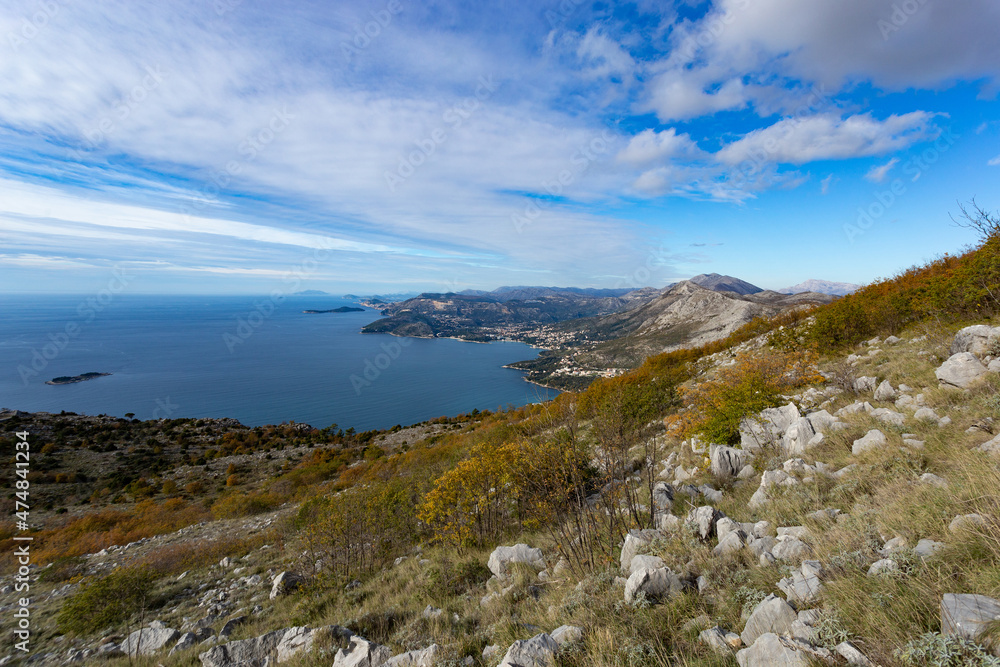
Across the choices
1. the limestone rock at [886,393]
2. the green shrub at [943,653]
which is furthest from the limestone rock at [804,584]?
the limestone rock at [886,393]

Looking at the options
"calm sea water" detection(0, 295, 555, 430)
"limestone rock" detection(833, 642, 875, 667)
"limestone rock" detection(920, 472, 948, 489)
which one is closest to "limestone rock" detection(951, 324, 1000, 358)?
"limestone rock" detection(920, 472, 948, 489)

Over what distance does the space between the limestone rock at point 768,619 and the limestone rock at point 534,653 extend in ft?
5.13

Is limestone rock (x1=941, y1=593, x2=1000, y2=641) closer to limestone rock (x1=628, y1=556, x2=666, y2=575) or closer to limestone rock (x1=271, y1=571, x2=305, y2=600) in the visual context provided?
limestone rock (x1=628, y1=556, x2=666, y2=575)

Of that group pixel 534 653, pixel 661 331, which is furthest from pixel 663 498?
pixel 661 331

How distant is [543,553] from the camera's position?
21.7 feet

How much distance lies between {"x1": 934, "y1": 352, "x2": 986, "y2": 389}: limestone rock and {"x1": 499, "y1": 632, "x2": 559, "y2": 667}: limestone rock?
808cm

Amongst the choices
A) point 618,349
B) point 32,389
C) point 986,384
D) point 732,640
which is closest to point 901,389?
point 986,384

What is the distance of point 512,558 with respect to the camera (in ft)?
21.7

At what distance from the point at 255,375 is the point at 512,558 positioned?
11164 centimetres

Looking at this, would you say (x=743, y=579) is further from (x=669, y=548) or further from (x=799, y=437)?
(x=799, y=437)

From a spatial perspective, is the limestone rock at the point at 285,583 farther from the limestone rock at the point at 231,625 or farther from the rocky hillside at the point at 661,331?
the rocky hillside at the point at 661,331

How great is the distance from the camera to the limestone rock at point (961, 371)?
616 centimetres

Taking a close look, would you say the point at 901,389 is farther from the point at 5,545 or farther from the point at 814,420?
the point at 5,545

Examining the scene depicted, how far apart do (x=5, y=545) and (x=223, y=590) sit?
1463 cm
